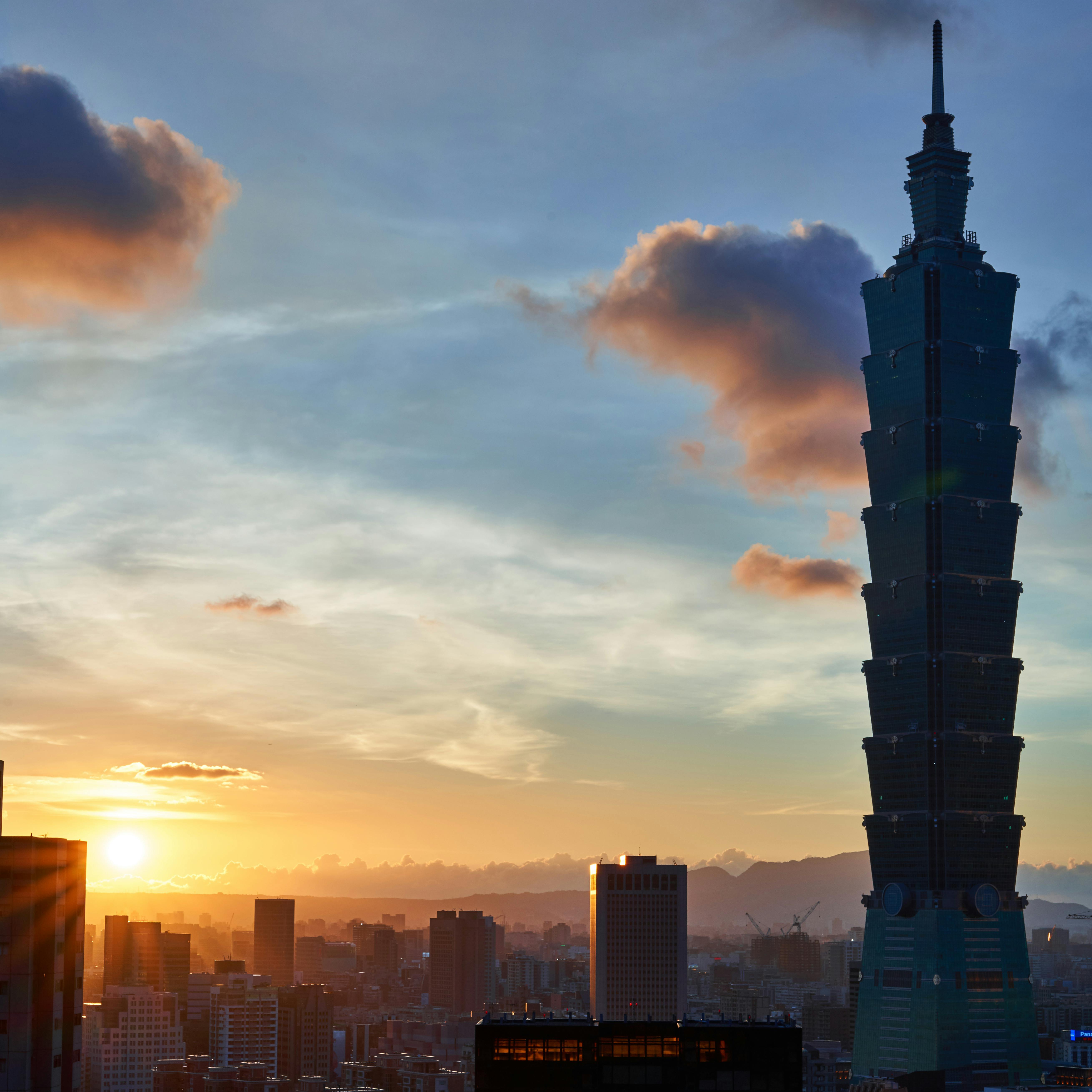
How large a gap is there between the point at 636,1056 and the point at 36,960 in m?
66.4

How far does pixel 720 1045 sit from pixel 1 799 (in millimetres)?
71009

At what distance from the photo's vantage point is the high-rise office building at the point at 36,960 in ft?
354

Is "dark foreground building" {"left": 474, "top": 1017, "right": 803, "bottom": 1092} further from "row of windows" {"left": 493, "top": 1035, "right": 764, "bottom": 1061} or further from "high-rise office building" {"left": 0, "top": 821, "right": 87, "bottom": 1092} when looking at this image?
"high-rise office building" {"left": 0, "top": 821, "right": 87, "bottom": 1092}

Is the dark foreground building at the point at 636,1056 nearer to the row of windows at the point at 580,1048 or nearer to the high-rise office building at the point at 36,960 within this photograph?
the row of windows at the point at 580,1048

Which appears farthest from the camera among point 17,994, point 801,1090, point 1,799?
point 801,1090

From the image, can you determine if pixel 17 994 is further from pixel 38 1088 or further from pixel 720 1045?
pixel 720 1045

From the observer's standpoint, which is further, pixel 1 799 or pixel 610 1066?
pixel 610 1066

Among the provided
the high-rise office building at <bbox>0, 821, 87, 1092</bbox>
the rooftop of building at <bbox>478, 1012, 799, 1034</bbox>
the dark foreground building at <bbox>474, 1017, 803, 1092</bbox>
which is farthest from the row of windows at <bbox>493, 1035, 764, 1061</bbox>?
the high-rise office building at <bbox>0, 821, 87, 1092</bbox>

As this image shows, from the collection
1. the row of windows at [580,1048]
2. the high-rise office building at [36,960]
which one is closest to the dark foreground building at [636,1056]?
the row of windows at [580,1048]

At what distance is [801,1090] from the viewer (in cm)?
14900

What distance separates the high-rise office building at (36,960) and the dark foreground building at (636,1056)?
5185 cm

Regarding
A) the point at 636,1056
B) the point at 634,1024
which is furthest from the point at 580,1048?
the point at 634,1024

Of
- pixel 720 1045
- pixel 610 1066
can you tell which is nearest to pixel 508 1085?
pixel 610 1066

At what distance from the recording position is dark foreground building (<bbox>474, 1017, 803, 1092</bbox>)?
491 feet
